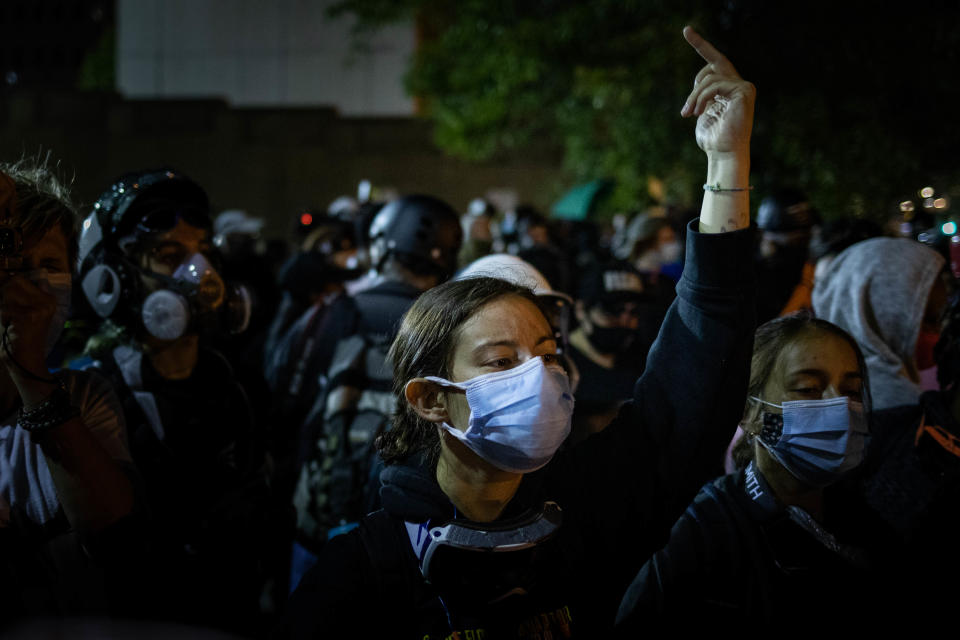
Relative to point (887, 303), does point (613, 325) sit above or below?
below

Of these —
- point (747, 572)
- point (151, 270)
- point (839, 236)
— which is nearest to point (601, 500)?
point (747, 572)

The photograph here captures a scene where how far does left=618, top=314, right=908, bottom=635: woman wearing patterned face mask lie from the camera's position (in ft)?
8.53

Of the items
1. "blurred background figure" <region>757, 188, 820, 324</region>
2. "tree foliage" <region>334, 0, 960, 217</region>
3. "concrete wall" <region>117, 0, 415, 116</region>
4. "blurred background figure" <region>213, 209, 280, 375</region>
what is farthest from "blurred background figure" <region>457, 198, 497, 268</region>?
"concrete wall" <region>117, 0, 415, 116</region>

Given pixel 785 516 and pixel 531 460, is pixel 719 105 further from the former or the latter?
pixel 785 516

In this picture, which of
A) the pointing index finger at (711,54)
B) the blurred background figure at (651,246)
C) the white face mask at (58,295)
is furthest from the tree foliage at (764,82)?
the white face mask at (58,295)

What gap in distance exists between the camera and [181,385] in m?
3.25

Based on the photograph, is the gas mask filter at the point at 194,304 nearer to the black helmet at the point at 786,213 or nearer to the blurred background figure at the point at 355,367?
the blurred background figure at the point at 355,367

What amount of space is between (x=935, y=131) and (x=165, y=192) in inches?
337

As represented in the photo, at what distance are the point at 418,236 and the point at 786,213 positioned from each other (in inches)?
116

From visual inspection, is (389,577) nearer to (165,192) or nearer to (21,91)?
(165,192)

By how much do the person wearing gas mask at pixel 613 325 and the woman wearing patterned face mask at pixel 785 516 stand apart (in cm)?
171

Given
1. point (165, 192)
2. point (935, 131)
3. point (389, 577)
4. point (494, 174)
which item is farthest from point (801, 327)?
point (494, 174)

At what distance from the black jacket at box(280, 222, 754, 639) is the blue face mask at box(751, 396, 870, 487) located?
0.57 metres

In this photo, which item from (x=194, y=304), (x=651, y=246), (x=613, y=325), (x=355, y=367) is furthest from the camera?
(x=651, y=246)
